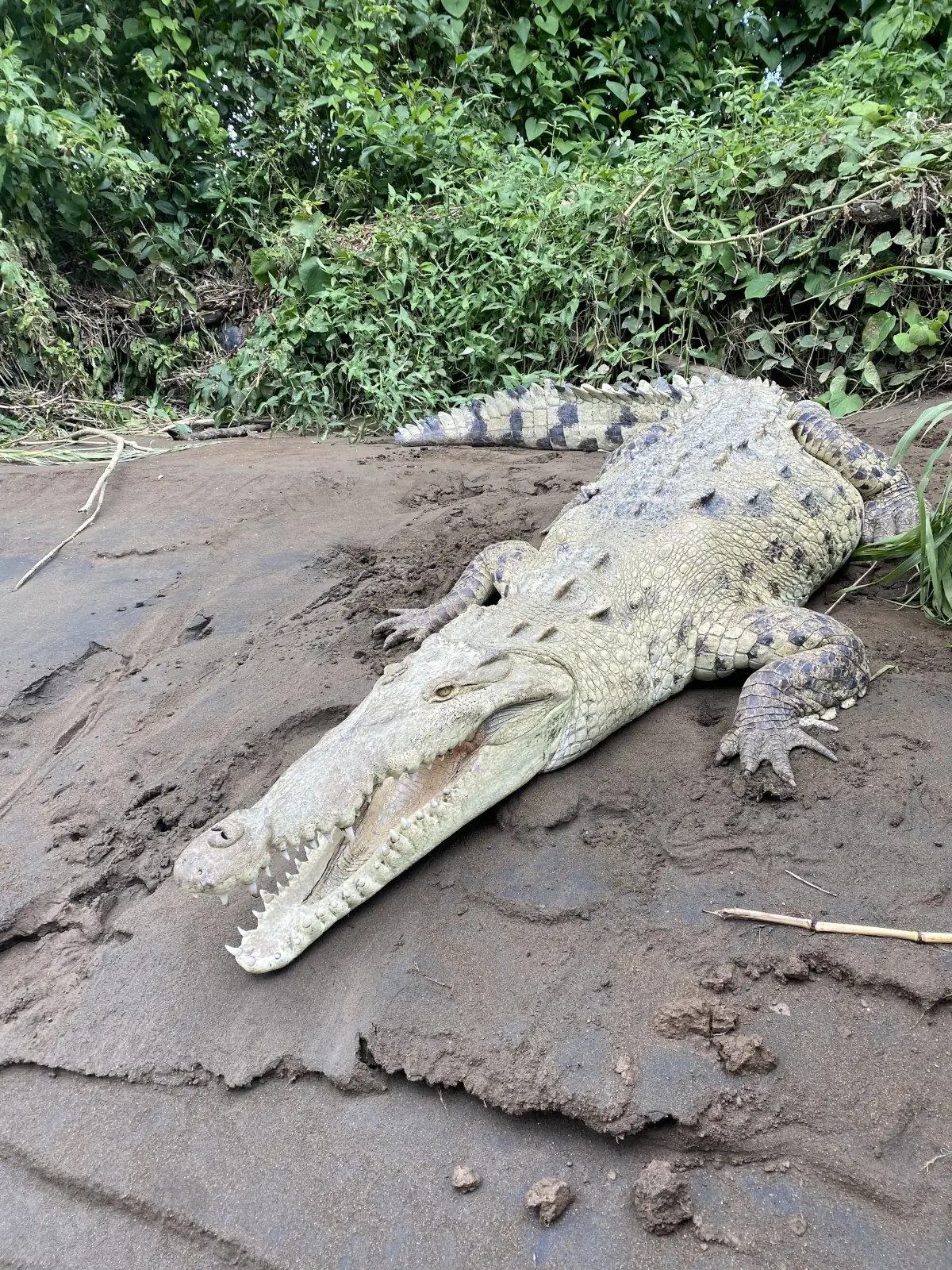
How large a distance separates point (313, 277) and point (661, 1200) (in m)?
7.62

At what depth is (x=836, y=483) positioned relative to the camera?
389 cm

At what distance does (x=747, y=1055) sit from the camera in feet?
5.50

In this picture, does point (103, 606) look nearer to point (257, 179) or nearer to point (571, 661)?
point (571, 661)

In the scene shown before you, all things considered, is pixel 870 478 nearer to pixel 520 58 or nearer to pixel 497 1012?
pixel 497 1012

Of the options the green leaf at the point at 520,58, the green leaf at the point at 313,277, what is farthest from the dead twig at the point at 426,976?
the green leaf at the point at 520,58

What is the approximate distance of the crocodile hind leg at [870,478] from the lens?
3928 millimetres

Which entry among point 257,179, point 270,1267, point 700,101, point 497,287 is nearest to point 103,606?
point 270,1267

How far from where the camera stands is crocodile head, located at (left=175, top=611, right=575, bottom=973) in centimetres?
210

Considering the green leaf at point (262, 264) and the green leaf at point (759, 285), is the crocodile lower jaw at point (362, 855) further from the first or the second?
the green leaf at point (262, 264)

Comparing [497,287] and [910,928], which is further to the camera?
[497,287]

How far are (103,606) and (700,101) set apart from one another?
9.07 m

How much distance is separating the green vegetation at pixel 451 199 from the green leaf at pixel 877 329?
0.06 feet

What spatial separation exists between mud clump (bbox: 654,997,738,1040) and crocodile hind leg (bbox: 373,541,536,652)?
6.70ft

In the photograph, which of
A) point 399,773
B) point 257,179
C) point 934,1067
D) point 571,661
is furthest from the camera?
point 257,179
